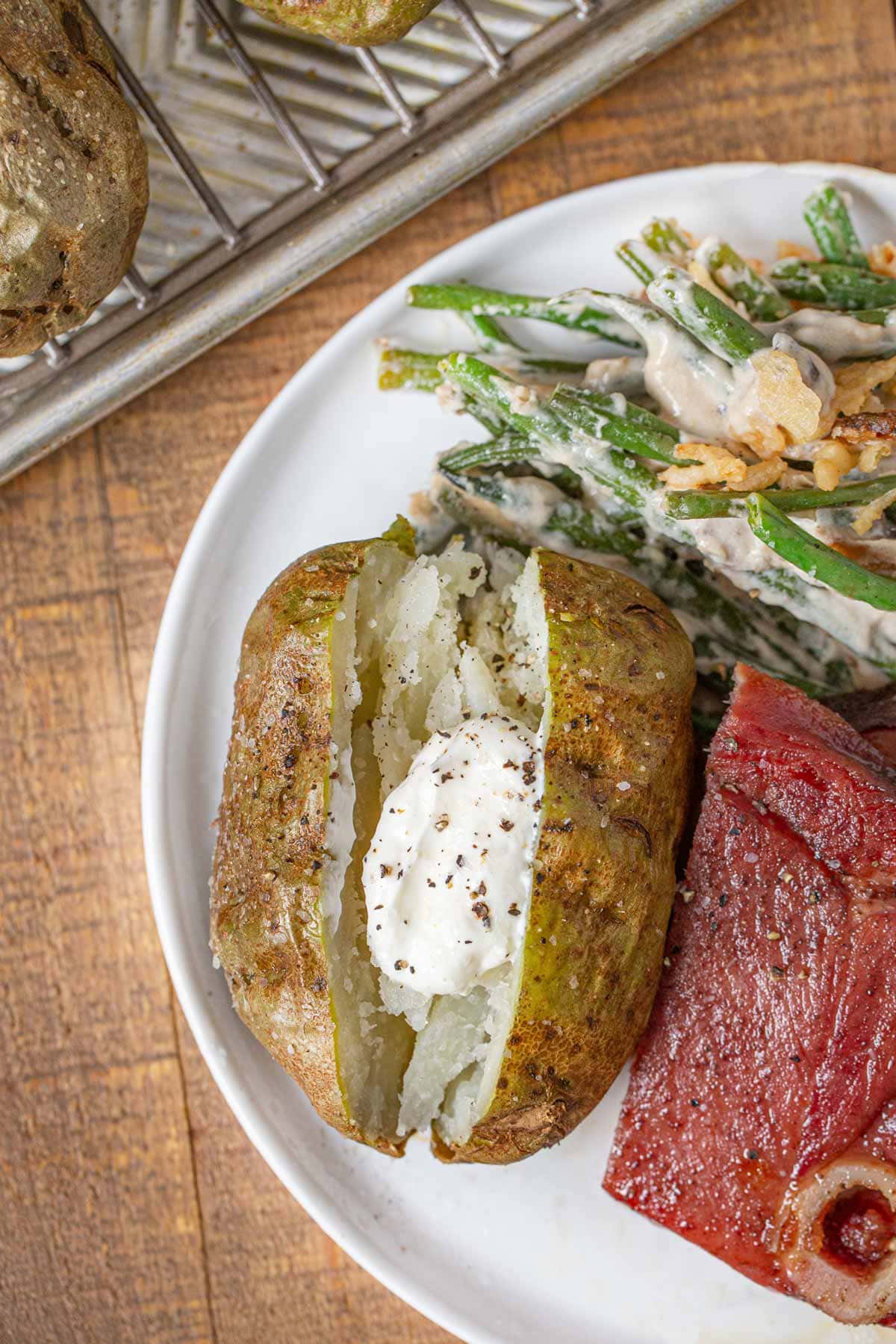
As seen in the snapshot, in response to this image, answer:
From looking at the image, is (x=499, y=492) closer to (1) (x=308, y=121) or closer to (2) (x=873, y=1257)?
(1) (x=308, y=121)

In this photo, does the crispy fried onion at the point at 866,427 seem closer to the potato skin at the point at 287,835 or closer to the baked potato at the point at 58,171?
the potato skin at the point at 287,835

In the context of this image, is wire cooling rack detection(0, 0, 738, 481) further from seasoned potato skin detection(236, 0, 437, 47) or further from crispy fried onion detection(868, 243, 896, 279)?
crispy fried onion detection(868, 243, 896, 279)

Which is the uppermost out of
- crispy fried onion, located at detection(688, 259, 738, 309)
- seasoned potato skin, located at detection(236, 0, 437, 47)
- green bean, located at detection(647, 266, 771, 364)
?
seasoned potato skin, located at detection(236, 0, 437, 47)

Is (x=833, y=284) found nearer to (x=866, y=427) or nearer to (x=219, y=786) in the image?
(x=866, y=427)

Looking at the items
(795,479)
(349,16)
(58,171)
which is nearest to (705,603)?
(795,479)

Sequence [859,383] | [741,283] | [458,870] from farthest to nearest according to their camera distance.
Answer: [741,283] → [859,383] → [458,870]

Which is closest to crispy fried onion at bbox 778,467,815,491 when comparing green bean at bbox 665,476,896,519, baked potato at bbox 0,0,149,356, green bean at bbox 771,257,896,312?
green bean at bbox 665,476,896,519

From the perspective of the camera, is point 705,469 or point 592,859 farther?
point 705,469
